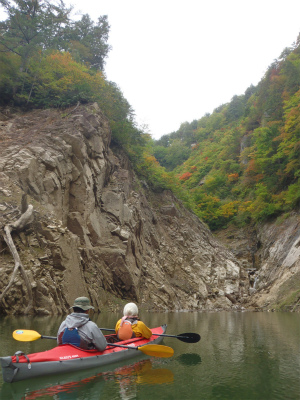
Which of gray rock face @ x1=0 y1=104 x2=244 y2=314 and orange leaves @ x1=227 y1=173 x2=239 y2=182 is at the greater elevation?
orange leaves @ x1=227 y1=173 x2=239 y2=182

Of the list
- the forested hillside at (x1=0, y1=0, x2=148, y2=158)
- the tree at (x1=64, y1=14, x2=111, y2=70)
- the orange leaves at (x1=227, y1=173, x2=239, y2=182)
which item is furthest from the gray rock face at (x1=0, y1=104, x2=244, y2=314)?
the orange leaves at (x1=227, y1=173, x2=239, y2=182)

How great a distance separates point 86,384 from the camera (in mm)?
5074

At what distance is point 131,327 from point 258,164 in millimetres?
30504

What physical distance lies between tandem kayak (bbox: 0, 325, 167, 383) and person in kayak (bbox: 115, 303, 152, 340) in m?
0.57

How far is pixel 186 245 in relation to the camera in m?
28.0

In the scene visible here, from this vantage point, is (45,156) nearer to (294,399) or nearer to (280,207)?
(294,399)

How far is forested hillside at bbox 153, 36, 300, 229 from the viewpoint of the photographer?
1144 inches

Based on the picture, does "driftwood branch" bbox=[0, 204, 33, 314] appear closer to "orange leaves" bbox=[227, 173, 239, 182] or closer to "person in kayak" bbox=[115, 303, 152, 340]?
"person in kayak" bbox=[115, 303, 152, 340]

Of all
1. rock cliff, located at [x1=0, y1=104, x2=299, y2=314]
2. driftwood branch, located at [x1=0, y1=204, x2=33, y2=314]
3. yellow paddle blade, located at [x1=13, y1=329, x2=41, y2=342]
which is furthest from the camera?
rock cliff, located at [x1=0, y1=104, x2=299, y2=314]

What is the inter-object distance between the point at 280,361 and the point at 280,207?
79.7 feet

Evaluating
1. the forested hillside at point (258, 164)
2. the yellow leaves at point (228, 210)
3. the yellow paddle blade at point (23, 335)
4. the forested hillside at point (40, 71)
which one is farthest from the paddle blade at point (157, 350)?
the yellow leaves at point (228, 210)

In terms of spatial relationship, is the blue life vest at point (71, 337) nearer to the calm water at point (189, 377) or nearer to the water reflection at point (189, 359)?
the calm water at point (189, 377)

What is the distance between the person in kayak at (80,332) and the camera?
5.81m

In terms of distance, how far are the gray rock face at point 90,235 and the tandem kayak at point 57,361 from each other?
7627 millimetres
